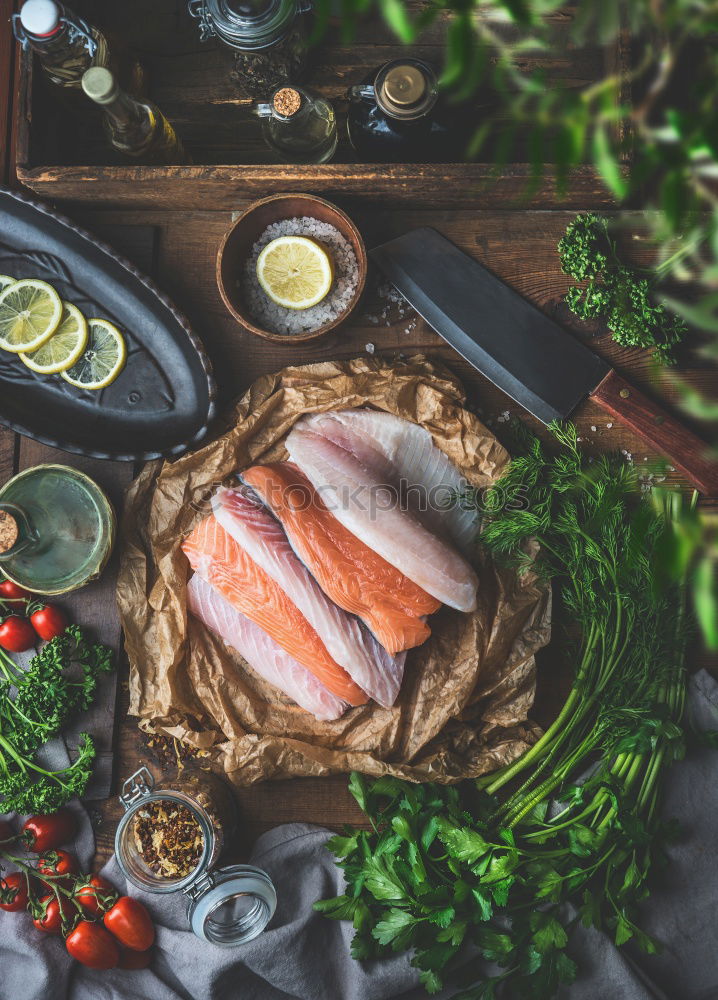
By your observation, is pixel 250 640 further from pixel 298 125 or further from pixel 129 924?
pixel 298 125

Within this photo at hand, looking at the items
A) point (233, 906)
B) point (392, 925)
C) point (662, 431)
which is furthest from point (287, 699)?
point (662, 431)

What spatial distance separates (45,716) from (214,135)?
74.1 inches

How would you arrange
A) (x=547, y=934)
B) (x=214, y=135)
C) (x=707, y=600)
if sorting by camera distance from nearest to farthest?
1. (x=707, y=600)
2. (x=547, y=934)
3. (x=214, y=135)

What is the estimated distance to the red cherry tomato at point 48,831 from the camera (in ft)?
7.62

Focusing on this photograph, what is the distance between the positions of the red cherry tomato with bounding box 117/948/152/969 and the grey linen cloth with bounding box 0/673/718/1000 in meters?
0.03

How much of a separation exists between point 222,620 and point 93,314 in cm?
104

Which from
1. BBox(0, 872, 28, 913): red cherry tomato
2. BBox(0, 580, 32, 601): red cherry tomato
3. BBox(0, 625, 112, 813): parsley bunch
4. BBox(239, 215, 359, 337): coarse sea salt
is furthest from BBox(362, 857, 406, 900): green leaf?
BBox(239, 215, 359, 337): coarse sea salt

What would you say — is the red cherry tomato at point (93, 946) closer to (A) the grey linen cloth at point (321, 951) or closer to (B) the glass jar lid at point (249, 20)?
(A) the grey linen cloth at point (321, 951)

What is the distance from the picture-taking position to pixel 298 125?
7.41ft

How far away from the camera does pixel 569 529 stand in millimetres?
2242

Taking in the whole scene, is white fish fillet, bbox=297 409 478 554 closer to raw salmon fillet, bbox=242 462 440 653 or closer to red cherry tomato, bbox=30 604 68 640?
raw salmon fillet, bbox=242 462 440 653

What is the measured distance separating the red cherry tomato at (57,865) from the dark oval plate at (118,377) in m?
1.22

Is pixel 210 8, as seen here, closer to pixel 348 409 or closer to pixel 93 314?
pixel 93 314

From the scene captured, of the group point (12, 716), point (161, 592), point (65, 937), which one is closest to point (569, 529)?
point (161, 592)
